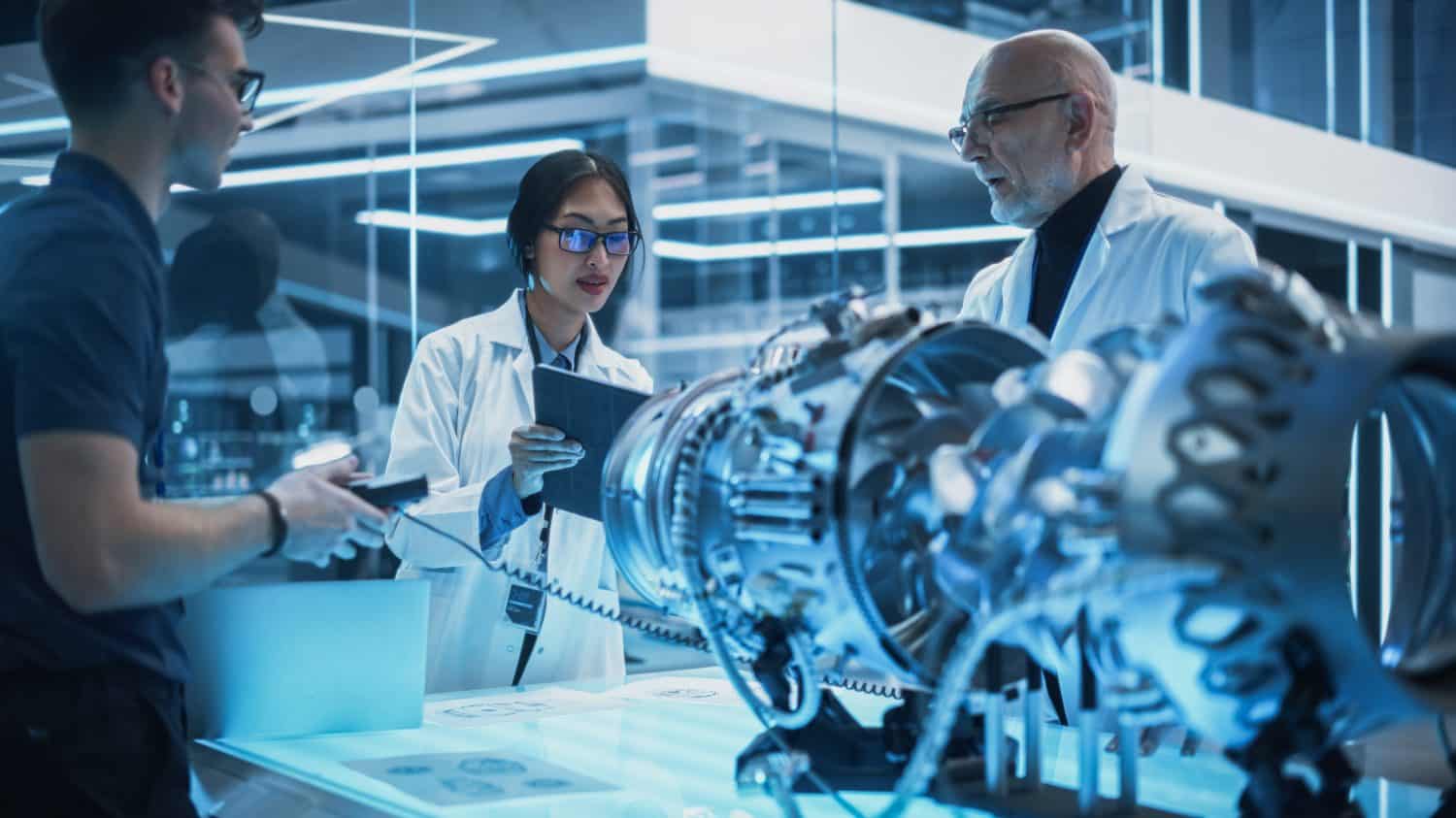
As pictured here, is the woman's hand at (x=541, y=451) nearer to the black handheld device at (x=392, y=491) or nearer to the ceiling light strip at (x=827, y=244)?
the black handheld device at (x=392, y=491)

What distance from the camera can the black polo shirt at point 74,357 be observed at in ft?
3.06

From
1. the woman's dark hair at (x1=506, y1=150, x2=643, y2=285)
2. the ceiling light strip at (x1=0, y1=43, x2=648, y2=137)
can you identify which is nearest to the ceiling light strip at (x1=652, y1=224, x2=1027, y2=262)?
the ceiling light strip at (x1=0, y1=43, x2=648, y2=137)

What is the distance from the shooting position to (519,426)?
1.97 m

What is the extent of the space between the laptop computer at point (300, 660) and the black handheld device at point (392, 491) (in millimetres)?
302

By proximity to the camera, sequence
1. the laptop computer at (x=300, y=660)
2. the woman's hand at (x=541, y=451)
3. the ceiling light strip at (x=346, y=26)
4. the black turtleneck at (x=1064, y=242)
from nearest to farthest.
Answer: the laptop computer at (x=300, y=660)
the woman's hand at (x=541, y=451)
the black turtleneck at (x=1064, y=242)
the ceiling light strip at (x=346, y=26)

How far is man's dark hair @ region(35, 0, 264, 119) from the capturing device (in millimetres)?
1047

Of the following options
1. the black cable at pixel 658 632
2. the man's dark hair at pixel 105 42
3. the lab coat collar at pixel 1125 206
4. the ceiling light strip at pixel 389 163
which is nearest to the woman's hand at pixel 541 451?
the black cable at pixel 658 632

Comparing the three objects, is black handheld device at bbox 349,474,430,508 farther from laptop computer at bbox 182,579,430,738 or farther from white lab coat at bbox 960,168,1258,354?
white lab coat at bbox 960,168,1258,354

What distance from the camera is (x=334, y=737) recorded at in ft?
4.80

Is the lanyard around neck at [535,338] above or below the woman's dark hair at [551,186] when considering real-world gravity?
below

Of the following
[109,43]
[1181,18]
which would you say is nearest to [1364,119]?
[1181,18]

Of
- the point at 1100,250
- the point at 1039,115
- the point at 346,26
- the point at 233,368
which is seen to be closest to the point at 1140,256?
the point at 1100,250

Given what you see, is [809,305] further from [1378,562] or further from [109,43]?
[1378,562]

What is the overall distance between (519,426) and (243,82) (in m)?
0.90
